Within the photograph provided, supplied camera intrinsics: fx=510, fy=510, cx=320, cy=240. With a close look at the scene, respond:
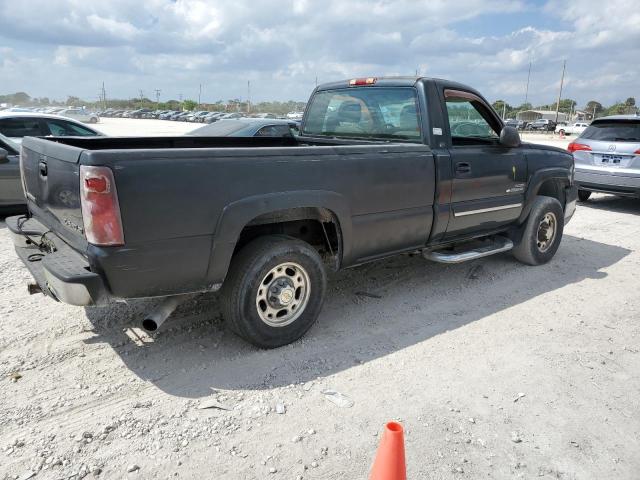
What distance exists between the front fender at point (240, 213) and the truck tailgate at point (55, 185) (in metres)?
0.76

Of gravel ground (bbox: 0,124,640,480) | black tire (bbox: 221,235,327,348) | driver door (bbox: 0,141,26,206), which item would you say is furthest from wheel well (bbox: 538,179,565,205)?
driver door (bbox: 0,141,26,206)

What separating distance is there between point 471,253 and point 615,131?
20.9 ft

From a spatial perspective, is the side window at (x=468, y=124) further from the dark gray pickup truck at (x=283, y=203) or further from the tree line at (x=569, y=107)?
the tree line at (x=569, y=107)

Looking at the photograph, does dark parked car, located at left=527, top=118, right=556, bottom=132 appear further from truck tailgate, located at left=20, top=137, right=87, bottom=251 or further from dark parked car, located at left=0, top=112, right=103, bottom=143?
truck tailgate, located at left=20, top=137, right=87, bottom=251

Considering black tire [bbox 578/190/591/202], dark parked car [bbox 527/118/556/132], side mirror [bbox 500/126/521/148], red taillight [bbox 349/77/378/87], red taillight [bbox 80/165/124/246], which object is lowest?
dark parked car [bbox 527/118/556/132]

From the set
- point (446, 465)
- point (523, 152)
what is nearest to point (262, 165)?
point (446, 465)

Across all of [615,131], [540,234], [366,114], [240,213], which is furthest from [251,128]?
[615,131]

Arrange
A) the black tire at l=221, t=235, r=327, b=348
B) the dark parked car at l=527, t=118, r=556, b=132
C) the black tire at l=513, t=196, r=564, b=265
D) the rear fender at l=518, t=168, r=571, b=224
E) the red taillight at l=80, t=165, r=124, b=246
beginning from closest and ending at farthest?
the red taillight at l=80, t=165, r=124, b=246 < the black tire at l=221, t=235, r=327, b=348 < the rear fender at l=518, t=168, r=571, b=224 < the black tire at l=513, t=196, r=564, b=265 < the dark parked car at l=527, t=118, r=556, b=132

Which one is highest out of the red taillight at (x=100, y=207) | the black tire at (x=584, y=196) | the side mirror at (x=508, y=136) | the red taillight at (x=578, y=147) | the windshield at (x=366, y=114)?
the windshield at (x=366, y=114)

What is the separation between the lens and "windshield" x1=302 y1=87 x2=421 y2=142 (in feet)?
14.9

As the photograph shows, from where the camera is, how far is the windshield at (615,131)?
9.09 meters

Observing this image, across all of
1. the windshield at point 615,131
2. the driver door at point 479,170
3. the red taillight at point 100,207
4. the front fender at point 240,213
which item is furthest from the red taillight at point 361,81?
the windshield at point 615,131

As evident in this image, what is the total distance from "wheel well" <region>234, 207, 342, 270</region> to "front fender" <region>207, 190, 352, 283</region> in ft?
0.46

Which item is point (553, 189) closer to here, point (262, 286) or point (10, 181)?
point (262, 286)
